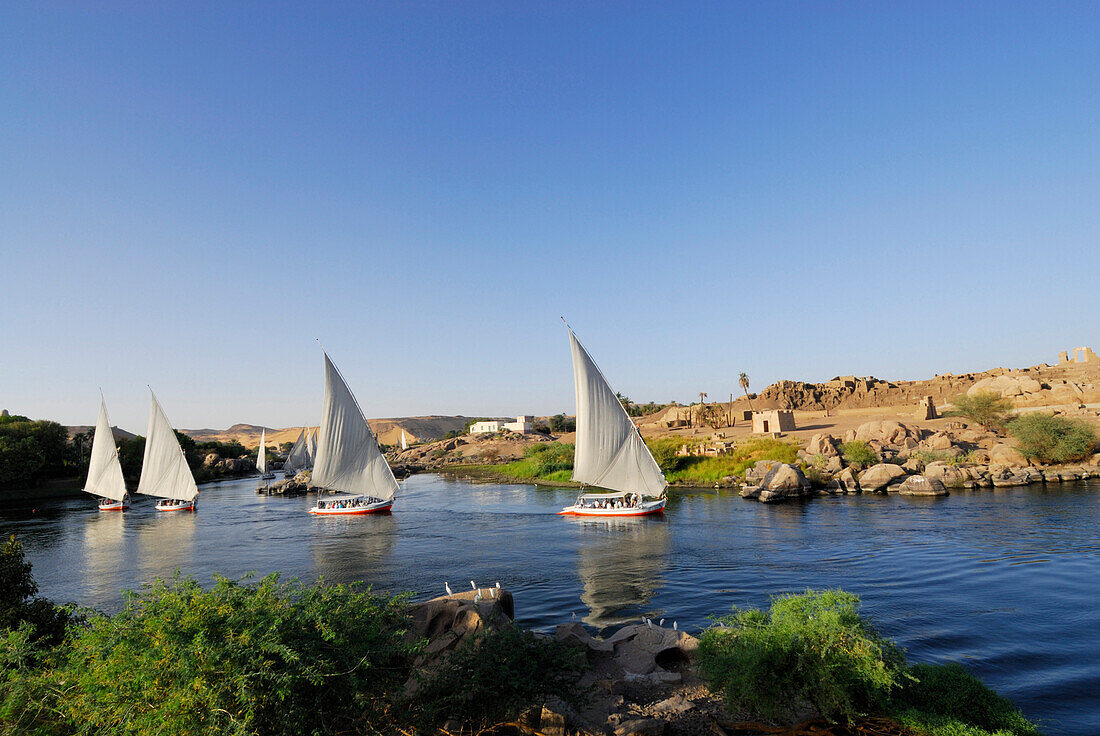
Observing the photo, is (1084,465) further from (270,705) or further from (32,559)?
(32,559)

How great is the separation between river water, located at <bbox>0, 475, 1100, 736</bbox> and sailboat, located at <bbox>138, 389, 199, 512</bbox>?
14.8ft

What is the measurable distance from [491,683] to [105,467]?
5570 centimetres

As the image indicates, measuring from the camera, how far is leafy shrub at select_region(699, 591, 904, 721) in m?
7.89

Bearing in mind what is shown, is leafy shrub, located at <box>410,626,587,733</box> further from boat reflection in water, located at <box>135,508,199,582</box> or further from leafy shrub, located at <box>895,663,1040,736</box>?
boat reflection in water, located at <box>135,508,199,582</box>

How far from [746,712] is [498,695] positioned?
391 centimetres

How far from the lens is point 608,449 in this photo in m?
33.8

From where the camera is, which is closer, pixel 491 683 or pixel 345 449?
pixel 491 683

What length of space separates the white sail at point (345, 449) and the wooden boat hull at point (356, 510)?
0.93 meters

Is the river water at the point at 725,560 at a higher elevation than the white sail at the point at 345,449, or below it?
below

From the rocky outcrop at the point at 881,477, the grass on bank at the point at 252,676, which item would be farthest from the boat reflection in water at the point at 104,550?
the rocky outcrop at the point at 881,477

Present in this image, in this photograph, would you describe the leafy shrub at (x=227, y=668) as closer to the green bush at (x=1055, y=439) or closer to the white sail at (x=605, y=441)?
the white sail at (x=605, y=441)

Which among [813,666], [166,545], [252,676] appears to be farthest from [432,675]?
[166,545]

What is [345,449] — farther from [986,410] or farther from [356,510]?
[986,410]

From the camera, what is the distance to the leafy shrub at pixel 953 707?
782 centimetres
